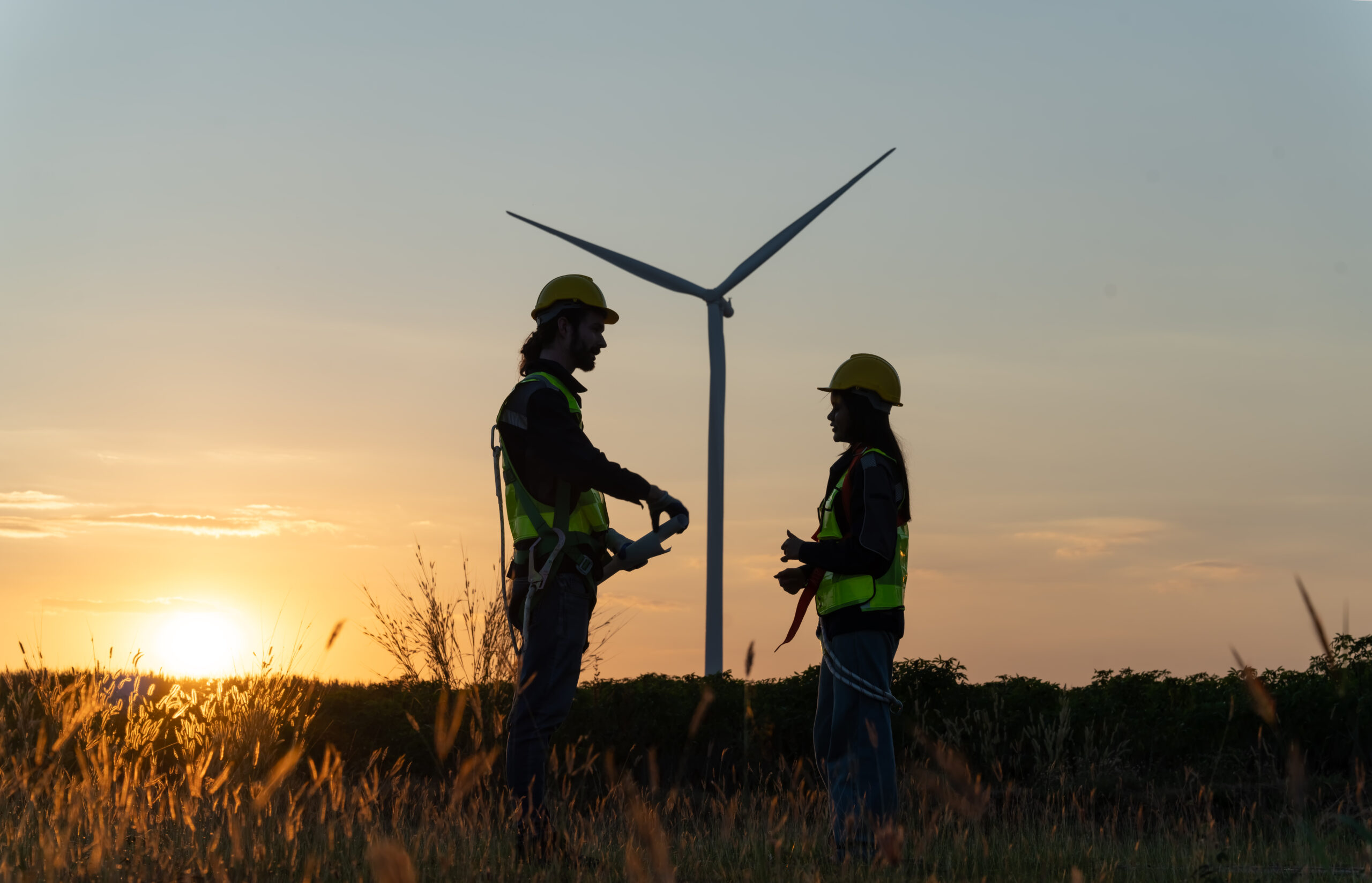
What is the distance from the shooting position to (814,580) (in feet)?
22.0

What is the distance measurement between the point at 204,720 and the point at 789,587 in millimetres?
4545

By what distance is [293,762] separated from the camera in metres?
4.23

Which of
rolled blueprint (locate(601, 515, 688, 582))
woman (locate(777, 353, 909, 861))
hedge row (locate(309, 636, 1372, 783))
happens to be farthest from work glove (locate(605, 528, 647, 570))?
hedge row (locate(309, 636, 1372, 783))

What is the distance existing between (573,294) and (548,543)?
135 centimetres

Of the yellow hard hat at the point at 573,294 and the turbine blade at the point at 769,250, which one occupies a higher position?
the turbine blade at the point at 769,250

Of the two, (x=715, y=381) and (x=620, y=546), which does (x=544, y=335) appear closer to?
(x=620, y=546)

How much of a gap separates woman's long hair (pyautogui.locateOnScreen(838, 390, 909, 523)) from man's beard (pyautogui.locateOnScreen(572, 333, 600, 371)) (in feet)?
4.48

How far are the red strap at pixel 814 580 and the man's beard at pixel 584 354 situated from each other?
4.74ft

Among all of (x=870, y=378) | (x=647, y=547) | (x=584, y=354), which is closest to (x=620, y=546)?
(x=647, y=547)

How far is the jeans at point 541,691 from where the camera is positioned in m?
5.88

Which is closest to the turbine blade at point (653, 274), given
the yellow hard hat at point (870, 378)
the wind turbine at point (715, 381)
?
the wind turbine at point (715, 381)

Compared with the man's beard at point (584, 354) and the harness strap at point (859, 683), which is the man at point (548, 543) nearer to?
the man's beard at point (584, 354)

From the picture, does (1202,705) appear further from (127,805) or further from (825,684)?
(127,805)

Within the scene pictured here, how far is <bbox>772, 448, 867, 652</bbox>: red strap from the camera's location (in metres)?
6.64
